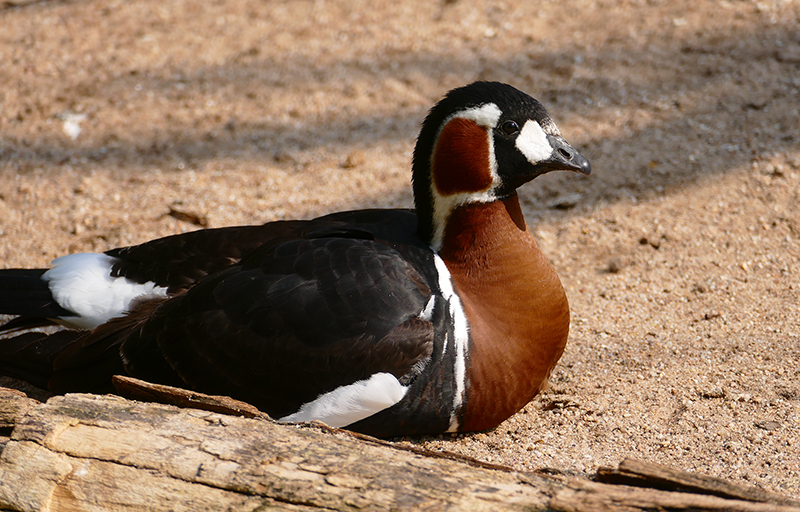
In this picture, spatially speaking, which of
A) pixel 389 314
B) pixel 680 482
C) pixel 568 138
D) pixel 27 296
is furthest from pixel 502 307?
pixel 568 138

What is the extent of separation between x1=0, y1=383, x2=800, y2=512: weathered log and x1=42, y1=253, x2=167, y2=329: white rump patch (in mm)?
1103

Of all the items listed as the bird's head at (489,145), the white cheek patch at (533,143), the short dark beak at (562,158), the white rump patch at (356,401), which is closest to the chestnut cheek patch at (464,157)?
the bird's head at (489,145)

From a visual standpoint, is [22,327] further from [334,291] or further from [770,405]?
[770,405]

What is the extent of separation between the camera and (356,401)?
280 centimetres

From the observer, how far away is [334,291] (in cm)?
286

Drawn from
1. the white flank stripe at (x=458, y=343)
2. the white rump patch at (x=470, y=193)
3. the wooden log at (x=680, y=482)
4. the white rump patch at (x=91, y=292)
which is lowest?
the wooden log at (x=680, y=482)

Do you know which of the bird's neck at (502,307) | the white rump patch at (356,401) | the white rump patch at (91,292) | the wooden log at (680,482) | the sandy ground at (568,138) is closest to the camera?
the wooden log at (680,482)

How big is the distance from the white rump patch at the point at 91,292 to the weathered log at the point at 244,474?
3.62 ft

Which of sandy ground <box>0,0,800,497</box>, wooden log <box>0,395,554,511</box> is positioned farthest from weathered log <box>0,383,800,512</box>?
sandy ground <box>0,0,800,497</box>

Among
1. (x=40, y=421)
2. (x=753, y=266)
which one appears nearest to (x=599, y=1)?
(x=753, y=266)

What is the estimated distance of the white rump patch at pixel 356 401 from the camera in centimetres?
280

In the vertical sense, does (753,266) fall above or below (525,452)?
above

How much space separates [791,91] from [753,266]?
178 cm

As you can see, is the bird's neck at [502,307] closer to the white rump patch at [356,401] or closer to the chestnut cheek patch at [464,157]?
the chestnut cheek patch at [464,157]
